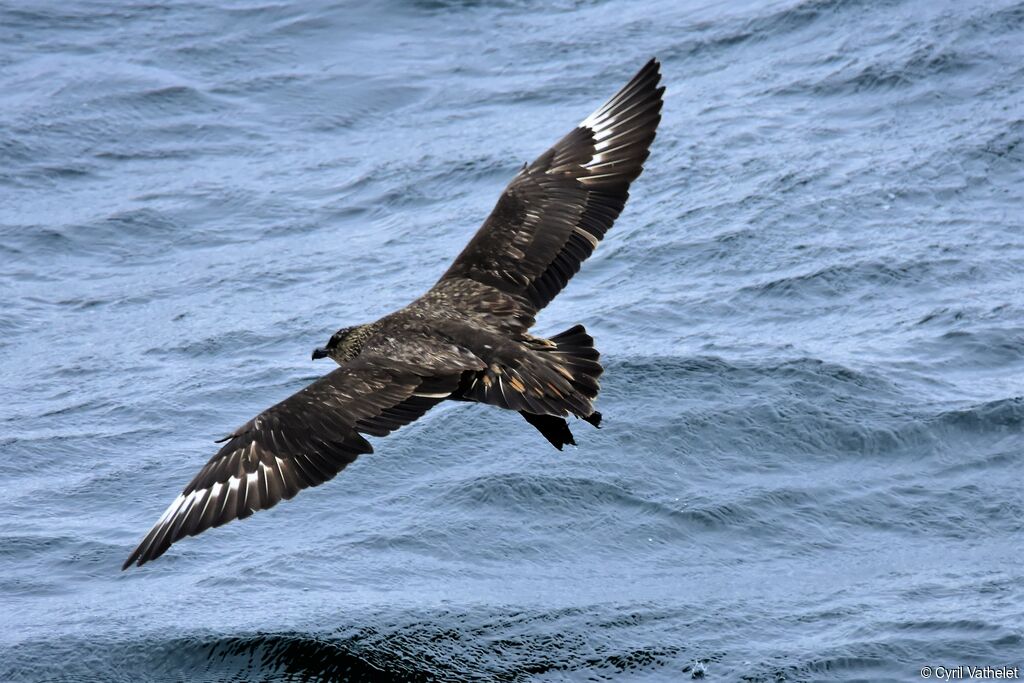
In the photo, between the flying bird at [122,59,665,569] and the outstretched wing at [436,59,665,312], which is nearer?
the flying bird at [122,59,665,569]

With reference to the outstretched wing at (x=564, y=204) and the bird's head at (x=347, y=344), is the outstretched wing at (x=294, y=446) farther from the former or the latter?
the outstretched wing at (x=564, y=204)

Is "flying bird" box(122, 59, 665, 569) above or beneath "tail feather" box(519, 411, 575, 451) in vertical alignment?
above

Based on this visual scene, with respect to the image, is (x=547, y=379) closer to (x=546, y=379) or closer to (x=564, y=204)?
(x=546, y=379)

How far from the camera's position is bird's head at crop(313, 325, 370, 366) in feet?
23.5

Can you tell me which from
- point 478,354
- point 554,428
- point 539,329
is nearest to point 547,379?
point 478,354

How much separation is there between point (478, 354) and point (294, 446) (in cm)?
100

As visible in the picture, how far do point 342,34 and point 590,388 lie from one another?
9.17 meters

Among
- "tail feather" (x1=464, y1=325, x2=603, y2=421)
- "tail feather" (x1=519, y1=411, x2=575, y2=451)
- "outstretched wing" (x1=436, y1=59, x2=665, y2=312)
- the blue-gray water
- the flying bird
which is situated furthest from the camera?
"outstretched wing" (x1=436, y1=59, x2=665, y2=312)

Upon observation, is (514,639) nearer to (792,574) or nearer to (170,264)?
(792,574)

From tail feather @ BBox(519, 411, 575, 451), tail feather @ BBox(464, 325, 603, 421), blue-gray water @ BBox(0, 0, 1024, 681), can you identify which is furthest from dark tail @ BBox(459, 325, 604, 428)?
blue-gray water @ BBox(0, 0, 1024, 681)

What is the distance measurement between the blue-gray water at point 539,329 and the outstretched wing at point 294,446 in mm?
686

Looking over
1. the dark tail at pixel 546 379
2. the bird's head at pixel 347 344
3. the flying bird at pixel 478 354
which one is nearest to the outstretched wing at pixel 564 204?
the flying bird at pixel 478 354

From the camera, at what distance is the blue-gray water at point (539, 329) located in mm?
6633

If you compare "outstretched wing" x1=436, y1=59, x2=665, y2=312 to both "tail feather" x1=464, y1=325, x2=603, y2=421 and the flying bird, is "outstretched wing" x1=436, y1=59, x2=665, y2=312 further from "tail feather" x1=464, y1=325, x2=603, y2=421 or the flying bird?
"tail feather" x1=464, y1=325, x2=603, y2=421
